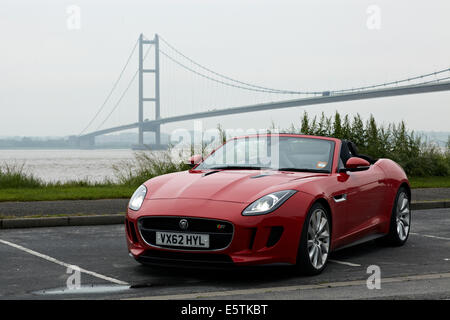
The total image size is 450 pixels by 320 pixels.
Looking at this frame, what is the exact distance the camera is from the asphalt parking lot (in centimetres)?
534

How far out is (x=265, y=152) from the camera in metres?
7.18

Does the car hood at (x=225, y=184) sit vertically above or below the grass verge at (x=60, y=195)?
above

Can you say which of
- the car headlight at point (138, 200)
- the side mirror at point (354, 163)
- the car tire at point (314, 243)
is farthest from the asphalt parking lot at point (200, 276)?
the side mirror at point (354, 163)

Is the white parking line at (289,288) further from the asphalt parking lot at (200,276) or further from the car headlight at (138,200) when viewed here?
the car headlight at (138,200)

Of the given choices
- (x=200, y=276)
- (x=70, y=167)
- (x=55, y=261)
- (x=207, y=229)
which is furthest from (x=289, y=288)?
(x=70, y=167)

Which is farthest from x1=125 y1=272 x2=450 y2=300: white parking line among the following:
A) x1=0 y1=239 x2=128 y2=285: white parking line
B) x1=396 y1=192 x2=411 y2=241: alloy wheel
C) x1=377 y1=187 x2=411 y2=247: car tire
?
x1=396 y1=192 x2=411 y2=241: alloy wheel

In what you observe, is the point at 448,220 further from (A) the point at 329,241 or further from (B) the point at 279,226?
(B) the point at 279,226

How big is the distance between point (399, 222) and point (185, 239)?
3286mm

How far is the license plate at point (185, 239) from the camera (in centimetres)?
576

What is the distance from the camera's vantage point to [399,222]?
26.6 ft

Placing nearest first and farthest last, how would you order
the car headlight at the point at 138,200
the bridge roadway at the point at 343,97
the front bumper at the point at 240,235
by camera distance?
the front bumper at the point at 240,235, the car headlight at the point at 138,200, the bridge roadway at the point at 343,97

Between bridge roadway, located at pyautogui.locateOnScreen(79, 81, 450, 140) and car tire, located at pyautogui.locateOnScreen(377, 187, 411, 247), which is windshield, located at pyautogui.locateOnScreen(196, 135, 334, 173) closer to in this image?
car tire, located at pyautogui.locateOnScreen(377, 187, 411, 247)

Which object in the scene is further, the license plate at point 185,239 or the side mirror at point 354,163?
the side mirror at point 354,163
